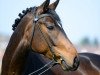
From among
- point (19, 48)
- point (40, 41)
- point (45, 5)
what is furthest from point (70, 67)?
point (45, 5)

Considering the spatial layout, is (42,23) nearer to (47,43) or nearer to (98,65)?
(47,43)

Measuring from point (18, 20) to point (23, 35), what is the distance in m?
0.37

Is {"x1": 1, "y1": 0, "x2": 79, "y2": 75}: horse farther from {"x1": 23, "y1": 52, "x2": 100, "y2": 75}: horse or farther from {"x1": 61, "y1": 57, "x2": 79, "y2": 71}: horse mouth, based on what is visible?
{"x1": 23, "y1": 52, "x2": 100, "y2": 75}: horse

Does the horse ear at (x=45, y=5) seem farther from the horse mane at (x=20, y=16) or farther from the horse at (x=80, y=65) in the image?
the horse at (x=80, y=65)

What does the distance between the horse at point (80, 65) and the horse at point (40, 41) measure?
225mm

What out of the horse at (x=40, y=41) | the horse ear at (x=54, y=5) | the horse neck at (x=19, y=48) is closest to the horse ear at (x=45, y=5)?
the horse at (x=40, y=41)

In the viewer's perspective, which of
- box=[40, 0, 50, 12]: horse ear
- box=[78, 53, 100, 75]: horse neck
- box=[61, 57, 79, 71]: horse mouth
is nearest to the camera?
box=[61, 57, 79, 71]: horse mouth

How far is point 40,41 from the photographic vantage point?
6.23 m

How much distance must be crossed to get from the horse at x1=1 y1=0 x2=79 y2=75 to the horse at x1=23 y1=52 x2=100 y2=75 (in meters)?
0.23

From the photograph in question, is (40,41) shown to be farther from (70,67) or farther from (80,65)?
(80,65)

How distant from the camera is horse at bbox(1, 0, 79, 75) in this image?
608 cm

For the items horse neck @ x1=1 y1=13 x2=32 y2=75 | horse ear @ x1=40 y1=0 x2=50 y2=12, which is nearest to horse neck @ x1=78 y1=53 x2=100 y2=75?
horse neck @ x1=1 y1=13 x2=32 y2=75

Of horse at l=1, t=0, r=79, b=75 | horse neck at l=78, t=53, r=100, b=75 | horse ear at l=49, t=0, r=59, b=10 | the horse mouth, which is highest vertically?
horse ear at l=49, t=0, r=59, b=10

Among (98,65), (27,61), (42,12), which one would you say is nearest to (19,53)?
(27,61)
